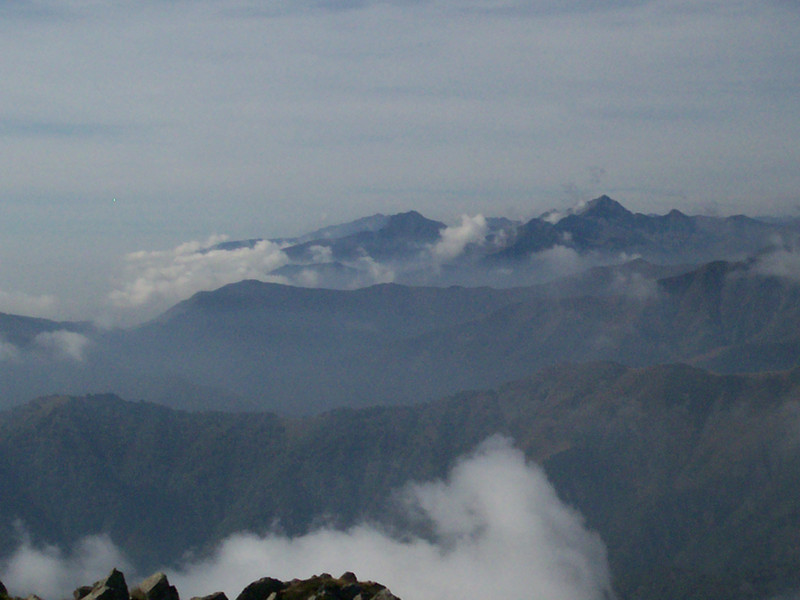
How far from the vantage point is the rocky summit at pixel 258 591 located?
51688mm

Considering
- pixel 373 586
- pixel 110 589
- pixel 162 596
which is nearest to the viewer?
pixel 110 589

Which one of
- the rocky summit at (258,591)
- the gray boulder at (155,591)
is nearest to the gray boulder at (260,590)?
the rocky summit at (258,591)

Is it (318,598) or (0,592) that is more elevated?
(0,592)

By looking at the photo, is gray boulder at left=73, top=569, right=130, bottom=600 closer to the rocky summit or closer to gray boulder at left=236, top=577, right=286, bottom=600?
the rocky summit

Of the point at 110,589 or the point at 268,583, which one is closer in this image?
the point at 110,589

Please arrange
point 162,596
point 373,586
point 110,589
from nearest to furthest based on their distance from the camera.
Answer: point 110,589 → point 162,596 → point 373,586

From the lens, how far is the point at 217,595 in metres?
57.9

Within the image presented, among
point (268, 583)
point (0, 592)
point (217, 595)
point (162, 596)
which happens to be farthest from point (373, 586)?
point (0, 592)

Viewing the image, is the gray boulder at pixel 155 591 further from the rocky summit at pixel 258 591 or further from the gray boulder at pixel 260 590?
the gray boulder at pixel 260 590

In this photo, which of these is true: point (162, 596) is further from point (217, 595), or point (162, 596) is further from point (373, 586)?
point (373, 586)

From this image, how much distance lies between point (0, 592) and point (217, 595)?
15.5m

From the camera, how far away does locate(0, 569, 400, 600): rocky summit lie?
170ft

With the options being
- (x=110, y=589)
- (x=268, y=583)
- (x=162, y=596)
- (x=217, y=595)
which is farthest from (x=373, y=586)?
(x=110, y=589)

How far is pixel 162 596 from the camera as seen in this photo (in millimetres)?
55219
